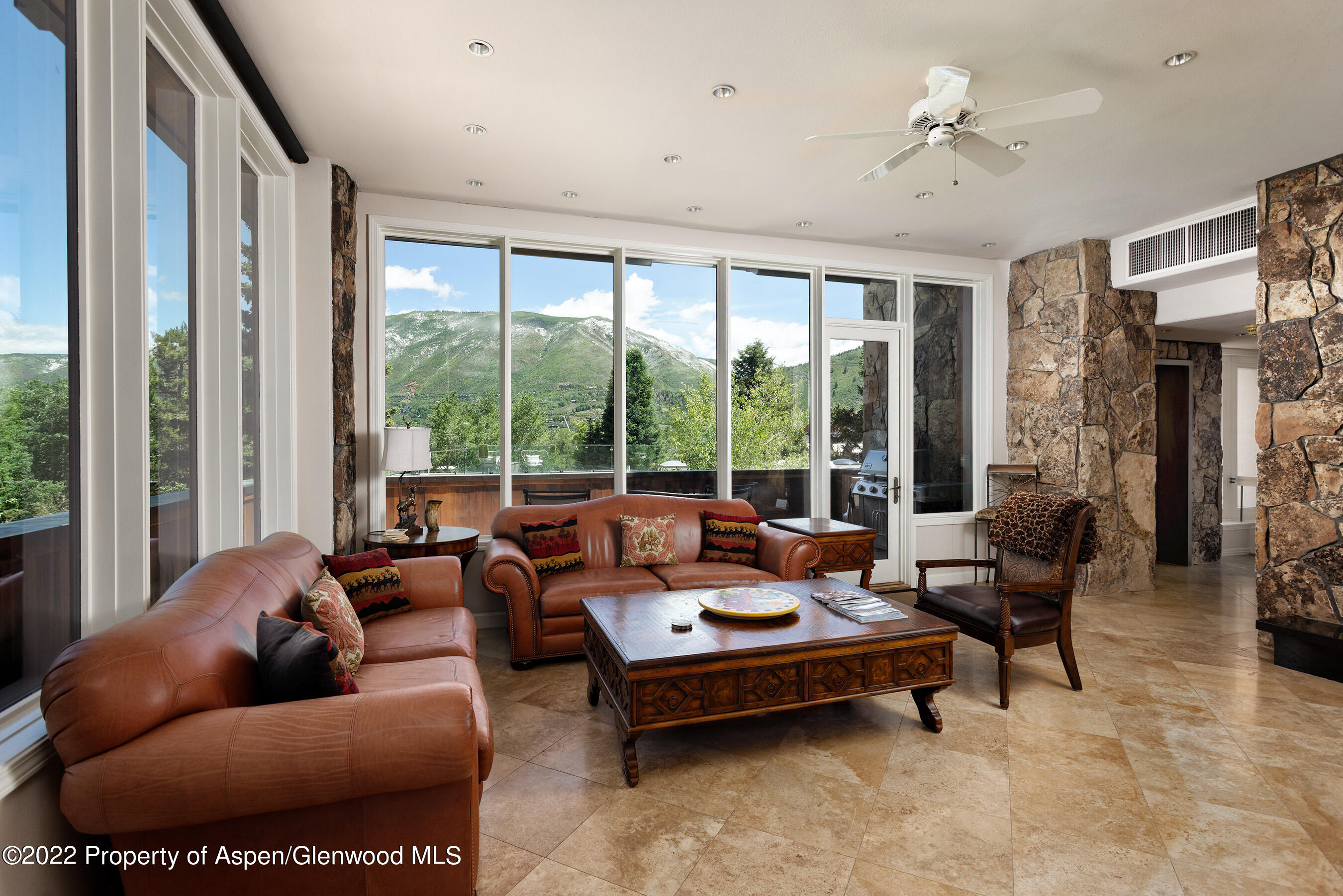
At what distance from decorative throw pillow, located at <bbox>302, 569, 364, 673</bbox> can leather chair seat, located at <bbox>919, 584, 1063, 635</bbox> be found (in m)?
2.76

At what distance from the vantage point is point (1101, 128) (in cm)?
332

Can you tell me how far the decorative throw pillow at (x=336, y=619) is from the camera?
2160 millimetres

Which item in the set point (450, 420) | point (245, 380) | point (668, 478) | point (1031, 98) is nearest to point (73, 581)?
point (245, 380)

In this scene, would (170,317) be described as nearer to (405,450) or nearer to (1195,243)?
(405,450)

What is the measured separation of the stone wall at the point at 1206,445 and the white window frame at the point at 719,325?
249 cm

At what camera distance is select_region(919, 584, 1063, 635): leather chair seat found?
3166 mm

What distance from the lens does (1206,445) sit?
6.71m

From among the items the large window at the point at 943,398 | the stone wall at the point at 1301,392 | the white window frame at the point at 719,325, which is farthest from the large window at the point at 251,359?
the stone wall at the point at 1301,392

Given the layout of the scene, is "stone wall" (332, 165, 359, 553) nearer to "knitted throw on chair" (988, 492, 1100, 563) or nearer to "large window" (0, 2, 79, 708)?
"large window" (0, 2, 79, 708)

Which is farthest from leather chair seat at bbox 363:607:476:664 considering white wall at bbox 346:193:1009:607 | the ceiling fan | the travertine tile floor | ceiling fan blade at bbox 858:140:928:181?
ceiling fan blade at bbox 858:140:928:181

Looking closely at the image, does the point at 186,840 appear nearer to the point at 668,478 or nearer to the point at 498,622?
the point at 498,622

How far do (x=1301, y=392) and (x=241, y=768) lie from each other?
535 centimetres

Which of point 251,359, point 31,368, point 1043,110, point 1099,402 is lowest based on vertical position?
point 31,368

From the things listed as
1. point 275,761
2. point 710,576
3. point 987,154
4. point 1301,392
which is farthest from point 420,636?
point 1301,392
